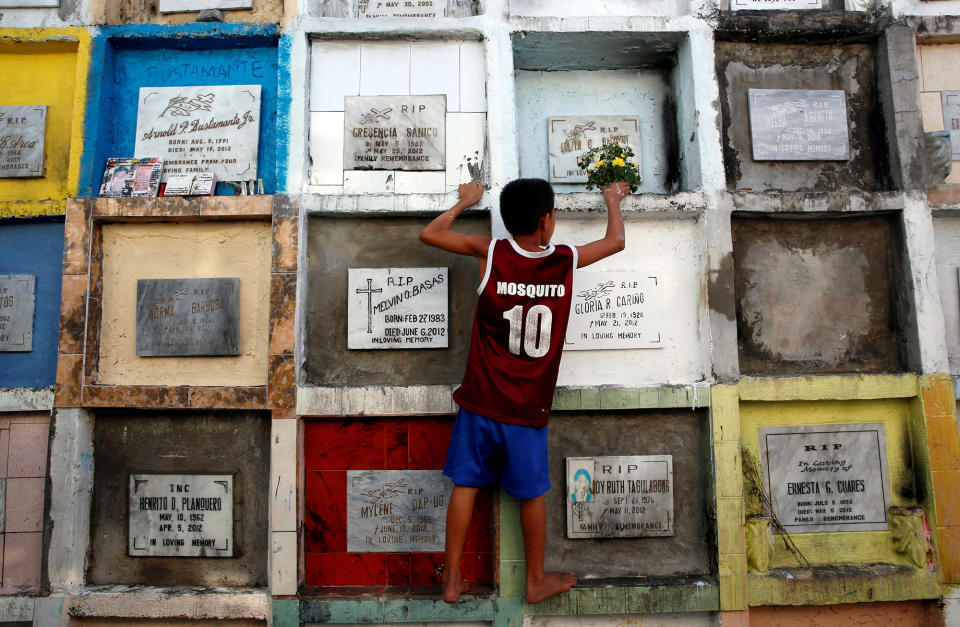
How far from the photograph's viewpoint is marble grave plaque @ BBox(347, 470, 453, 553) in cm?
318

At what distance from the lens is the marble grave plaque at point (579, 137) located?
12.1ft

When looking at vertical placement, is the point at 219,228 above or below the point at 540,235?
above

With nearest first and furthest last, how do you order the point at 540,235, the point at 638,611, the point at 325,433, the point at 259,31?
1. the point at 540,235
2. the point at 638,611
3. the point at 325,433
4. the point at 259,31

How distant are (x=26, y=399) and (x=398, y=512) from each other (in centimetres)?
217

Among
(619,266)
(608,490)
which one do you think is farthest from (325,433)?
(619,266)

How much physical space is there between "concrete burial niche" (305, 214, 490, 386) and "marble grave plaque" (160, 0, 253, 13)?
1.45 metres

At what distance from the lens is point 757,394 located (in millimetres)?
3203

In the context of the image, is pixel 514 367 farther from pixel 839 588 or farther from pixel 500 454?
pixel 839 588

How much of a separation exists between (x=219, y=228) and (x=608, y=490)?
2669 millimetres

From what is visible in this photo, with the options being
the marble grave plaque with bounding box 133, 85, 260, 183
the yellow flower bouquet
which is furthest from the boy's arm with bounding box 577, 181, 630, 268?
the marble grave plaque with bounding box 133, 85, 260, 183

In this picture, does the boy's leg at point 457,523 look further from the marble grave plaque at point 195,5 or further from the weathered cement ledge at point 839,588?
the marble grave plaque at point 195,5

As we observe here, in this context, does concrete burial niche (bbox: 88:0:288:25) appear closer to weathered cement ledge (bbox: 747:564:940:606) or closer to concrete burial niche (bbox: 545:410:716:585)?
concrete burial niche (bbox: 545:410:716:585)

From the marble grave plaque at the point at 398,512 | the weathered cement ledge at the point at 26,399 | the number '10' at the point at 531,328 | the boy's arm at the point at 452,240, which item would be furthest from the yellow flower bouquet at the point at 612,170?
the weathered cement ledge at the point at 26,399

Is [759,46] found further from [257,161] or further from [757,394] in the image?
[257,161]
